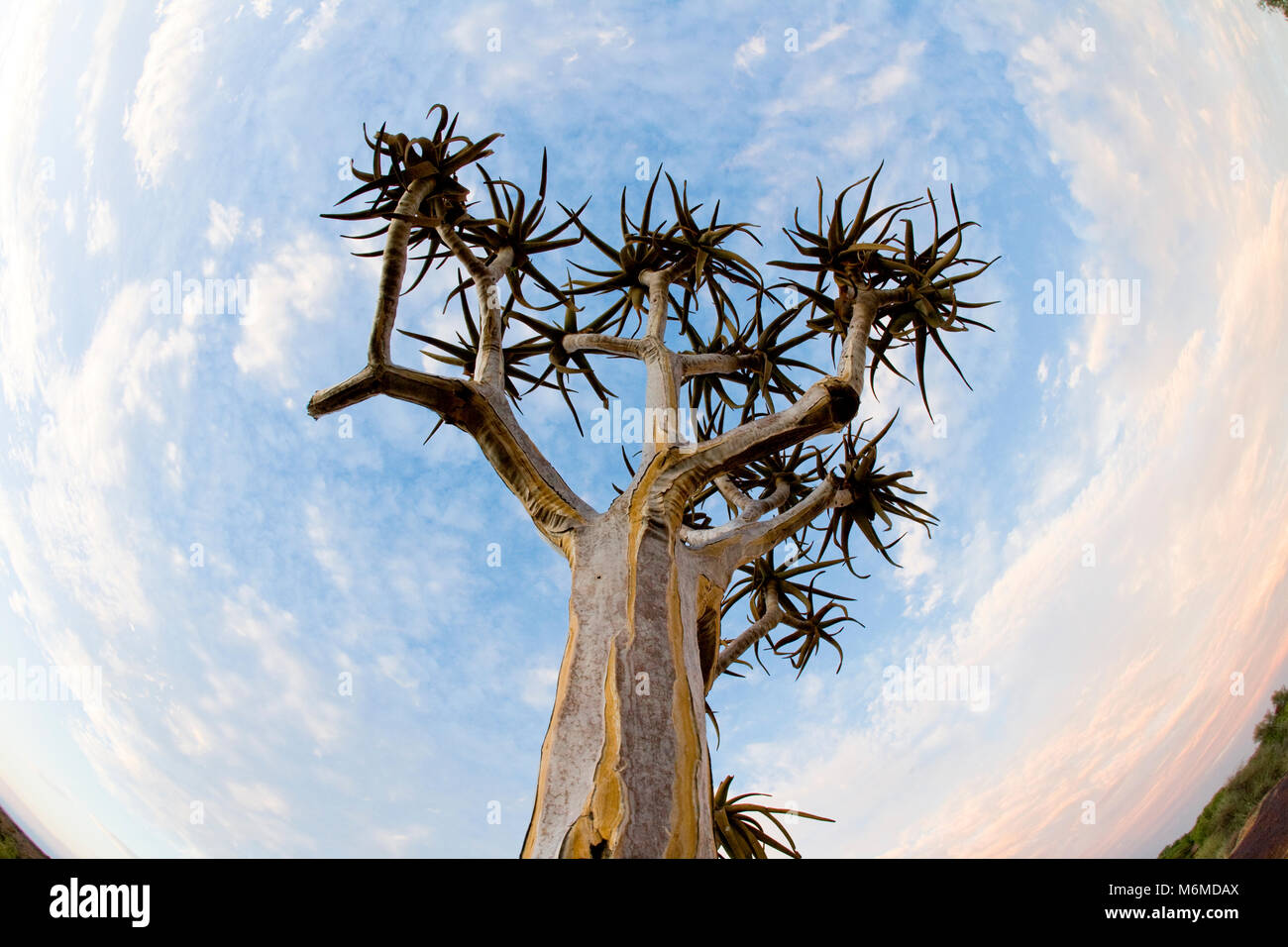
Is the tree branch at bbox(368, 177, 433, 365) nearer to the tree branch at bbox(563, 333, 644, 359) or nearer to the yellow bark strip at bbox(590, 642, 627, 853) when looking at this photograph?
the tree branch at bbox(563, 333, 644, 359)

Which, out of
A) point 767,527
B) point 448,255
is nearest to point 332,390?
point 448,255

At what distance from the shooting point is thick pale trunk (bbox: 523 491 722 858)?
2969 mm

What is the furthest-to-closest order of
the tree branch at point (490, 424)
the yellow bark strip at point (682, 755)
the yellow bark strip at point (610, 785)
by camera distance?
the tree branch at point (490, 424), the yellow bark strip at point (682, 755), the yellow bark strip at point (610, 785)

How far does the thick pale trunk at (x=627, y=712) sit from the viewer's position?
9.74 ft

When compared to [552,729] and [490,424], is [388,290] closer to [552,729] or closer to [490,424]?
[490,424]

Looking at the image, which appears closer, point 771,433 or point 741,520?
point 771,433

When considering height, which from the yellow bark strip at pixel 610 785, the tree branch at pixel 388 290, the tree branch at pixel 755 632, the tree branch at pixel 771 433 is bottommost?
the yellow bark strip at pixel 610 785

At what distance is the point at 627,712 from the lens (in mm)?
3277

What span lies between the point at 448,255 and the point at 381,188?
0.84 m

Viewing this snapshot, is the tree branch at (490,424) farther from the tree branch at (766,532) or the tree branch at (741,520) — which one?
the tree branch at (766,532)

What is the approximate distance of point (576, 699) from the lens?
11.2 feet

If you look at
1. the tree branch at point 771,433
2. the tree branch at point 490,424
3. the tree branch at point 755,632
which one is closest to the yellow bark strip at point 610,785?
the tree branch at point 490,424

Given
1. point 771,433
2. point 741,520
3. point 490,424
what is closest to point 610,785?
point 490,424

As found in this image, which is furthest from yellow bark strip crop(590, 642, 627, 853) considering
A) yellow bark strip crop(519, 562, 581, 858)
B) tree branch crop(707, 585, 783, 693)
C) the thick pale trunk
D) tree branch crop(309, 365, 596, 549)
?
tree branch crop(707, 585, 783, 693)
